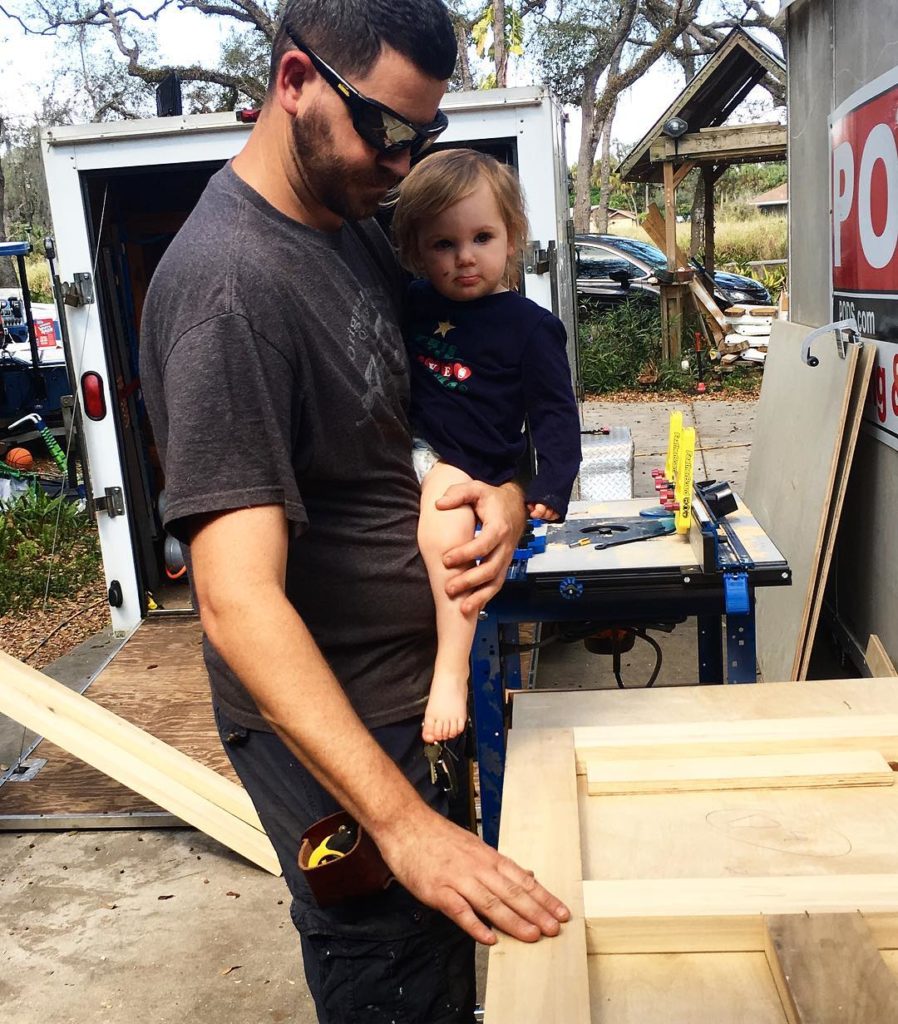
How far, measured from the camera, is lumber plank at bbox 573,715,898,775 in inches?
69.9

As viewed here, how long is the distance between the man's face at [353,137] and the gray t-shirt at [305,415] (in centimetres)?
8

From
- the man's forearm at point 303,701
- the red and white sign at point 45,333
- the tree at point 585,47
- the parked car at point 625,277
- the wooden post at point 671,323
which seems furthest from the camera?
the tree at point 585,47

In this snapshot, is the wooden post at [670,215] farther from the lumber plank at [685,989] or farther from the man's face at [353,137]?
the lumber plank at [685,989]

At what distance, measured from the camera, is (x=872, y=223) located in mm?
3932

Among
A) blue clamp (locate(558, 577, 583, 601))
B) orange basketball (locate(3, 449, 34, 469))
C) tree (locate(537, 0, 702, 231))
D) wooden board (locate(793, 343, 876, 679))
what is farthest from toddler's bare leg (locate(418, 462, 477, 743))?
tree (locate(537, 0, 702, 231))

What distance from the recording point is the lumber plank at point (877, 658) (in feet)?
12.9

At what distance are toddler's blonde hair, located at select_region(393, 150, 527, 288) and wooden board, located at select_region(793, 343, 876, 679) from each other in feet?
7.35

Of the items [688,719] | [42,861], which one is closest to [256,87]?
[42,861]

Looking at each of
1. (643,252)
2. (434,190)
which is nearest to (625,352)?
(643,252)

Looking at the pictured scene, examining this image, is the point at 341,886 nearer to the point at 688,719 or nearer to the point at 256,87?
the point at 688,719

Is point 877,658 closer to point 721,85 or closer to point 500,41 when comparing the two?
point 721,85

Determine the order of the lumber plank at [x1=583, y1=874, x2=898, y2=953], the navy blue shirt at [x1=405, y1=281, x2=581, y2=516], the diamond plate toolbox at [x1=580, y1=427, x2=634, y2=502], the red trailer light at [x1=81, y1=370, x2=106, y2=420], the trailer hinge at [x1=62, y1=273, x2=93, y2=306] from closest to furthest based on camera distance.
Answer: the lumber plank at [x1=583, y1=874, x2=898, y2=953]
the navy blue shirt at [x1=405, y1=281, x2=581, y2=516]
the trailer hinge at [x1=62, y1=273, x2=93, y2=306]
the red trailer light at [x1=81, y1=370, x2=106, y2=420]
the diamond plate toolbox at [x1=580, y1=427, x2=634, y2=502]

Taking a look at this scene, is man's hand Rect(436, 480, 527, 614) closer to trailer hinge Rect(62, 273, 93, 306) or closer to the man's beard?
the man's beard

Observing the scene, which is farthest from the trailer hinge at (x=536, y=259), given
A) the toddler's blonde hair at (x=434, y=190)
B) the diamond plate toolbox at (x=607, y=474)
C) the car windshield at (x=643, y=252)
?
the car windshield at (x=643, y=252)
